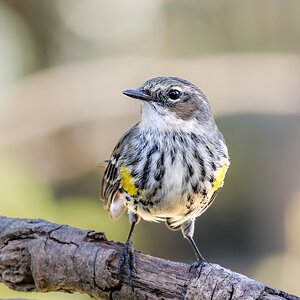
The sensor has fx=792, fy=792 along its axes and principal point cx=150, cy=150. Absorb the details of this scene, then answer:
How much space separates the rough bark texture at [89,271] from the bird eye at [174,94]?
0.74m

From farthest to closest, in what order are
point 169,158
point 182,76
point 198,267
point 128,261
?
point 182,76, point 169,158, point 128,261, point 198,267

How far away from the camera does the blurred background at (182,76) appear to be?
23.4 feet

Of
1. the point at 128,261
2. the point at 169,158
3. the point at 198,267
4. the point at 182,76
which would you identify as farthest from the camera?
the point at 182,76

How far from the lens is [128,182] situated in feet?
11.2

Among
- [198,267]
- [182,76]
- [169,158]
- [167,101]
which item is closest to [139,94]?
[167,101]

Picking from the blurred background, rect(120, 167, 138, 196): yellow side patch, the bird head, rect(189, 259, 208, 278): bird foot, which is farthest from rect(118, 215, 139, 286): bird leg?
the blurred background

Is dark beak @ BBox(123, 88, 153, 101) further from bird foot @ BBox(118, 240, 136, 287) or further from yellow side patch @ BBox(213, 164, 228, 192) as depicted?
bird foot @ BBox(118, 240, 136, 287)

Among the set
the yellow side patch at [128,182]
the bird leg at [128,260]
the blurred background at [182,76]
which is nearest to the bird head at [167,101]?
the yellow side patch at [128,182]

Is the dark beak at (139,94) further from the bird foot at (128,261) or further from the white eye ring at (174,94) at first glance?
the bird foot at (128,261)

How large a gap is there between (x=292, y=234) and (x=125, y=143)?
12.6 ft

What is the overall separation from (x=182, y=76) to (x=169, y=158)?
4222 mm

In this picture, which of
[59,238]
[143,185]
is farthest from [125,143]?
[59,238]

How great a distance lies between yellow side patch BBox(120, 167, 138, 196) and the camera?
3.40 meters

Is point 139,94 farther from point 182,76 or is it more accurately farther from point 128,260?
point 182,76
